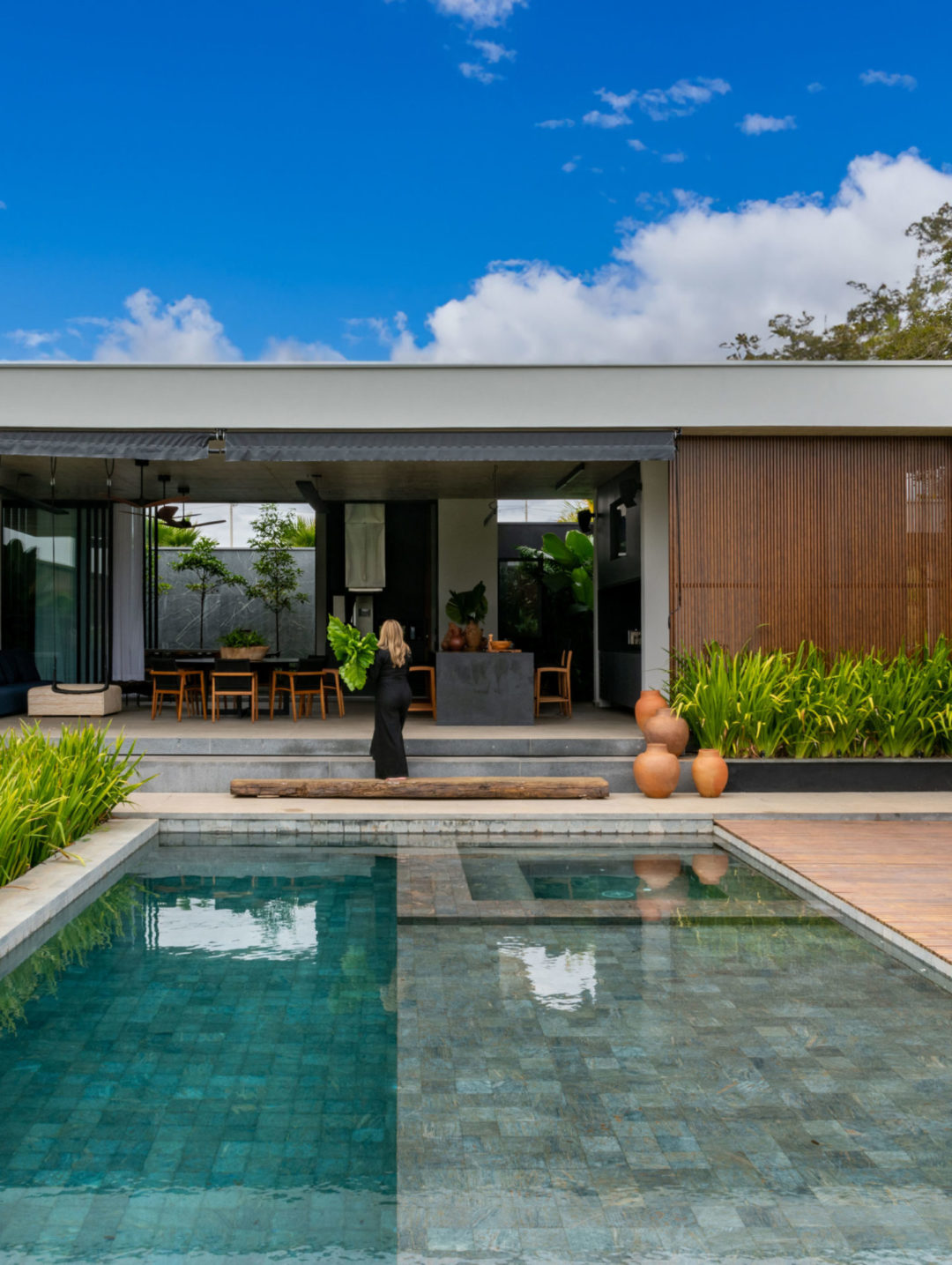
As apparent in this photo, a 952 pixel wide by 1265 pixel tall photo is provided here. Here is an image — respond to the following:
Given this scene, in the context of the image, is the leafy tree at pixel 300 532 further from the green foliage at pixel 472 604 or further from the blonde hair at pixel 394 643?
the blonde hair at pixel 394 643

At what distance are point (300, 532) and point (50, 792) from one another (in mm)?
15142

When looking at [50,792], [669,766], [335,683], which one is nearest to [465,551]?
[335,683]

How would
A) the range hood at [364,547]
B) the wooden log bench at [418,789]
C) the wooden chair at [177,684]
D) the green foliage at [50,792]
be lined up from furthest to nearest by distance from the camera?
the range hood at [364,547] → the wooden chair at [177,684] → the wooden log bench at [418,789] → the green foliage at [50,792]

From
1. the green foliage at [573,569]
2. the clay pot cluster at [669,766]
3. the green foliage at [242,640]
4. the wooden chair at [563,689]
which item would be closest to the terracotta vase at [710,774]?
the clay pot cluster at [669,766]

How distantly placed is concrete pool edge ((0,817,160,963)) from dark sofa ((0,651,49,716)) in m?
5.28

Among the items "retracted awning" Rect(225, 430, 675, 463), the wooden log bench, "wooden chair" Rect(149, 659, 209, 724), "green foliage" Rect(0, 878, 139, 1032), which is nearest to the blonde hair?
the wooden log bench

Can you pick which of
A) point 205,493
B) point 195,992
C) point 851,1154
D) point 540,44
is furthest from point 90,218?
point 851,1154

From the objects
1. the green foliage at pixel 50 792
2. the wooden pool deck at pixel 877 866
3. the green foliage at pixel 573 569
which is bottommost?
the wooden pool deck at pixel 877 866

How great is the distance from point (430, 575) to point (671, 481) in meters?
6.39

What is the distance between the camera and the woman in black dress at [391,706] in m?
8.64

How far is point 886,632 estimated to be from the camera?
10.1 meters

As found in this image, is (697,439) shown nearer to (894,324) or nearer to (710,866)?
(710,866)

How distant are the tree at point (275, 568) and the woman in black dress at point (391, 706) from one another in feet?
36.5

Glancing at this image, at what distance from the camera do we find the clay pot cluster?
28.5 ft
